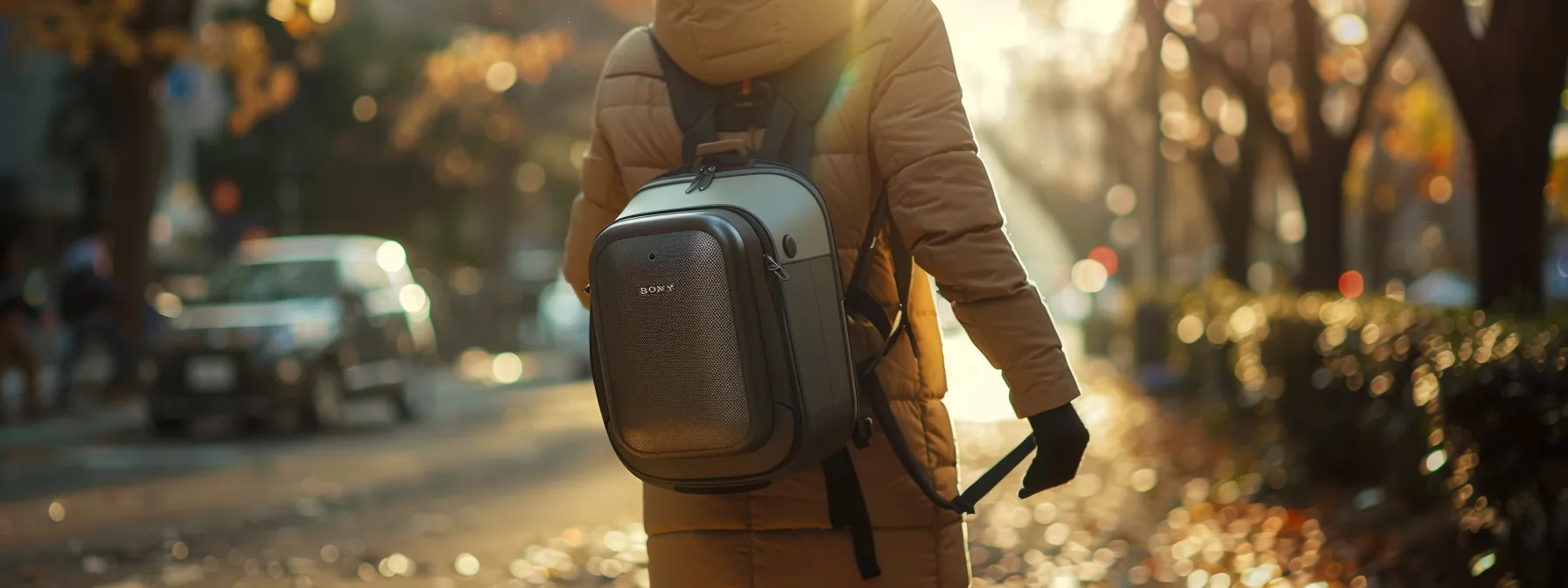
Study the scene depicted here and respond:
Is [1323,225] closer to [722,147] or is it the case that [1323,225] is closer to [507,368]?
[722,147]

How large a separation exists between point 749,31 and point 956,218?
0.45 meters

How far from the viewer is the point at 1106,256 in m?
68.4

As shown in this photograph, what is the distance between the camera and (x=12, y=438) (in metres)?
15.6

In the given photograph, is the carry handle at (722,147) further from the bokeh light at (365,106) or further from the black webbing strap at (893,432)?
the bokeh light at (365,106)

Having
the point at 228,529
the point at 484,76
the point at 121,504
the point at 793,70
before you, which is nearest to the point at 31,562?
the point at 228,529

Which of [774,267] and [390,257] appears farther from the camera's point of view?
[390,257]

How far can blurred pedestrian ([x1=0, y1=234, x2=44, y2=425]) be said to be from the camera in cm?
1739

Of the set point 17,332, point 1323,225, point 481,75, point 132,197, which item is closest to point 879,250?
point 1323,225

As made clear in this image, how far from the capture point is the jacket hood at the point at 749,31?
3121 millimetres

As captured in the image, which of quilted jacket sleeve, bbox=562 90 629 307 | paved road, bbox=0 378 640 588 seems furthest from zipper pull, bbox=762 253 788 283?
paved road, bbox=0 378 640 588

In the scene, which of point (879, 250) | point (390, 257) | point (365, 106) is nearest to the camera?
point (879, 250)

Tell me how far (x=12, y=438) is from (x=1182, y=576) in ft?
35.7

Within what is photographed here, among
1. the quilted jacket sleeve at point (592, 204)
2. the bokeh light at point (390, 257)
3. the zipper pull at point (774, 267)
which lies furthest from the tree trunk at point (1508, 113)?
the bokeh light at point (390, 257)

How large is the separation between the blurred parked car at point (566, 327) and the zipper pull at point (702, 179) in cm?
2238
